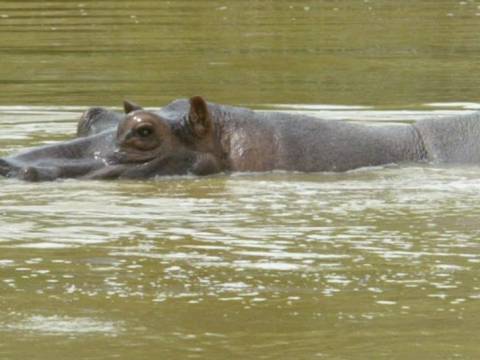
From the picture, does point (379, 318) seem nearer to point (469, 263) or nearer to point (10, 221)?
point (469, 263)

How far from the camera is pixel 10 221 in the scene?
7.46 meters

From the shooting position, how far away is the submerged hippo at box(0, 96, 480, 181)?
891 cm

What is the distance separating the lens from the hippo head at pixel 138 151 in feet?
28.9

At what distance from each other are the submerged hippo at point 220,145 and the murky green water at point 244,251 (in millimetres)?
157

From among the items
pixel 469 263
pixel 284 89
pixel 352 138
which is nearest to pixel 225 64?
pixel 284 89

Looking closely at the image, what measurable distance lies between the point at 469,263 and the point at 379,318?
1039 millimetres

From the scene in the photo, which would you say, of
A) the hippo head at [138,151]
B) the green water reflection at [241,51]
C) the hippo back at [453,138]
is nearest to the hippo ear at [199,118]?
the hippo head at [138,151]

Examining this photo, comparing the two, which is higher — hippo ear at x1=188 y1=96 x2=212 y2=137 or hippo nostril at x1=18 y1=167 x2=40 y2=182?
hippo ear at x1=188 y1=96 x2=212 y2=137

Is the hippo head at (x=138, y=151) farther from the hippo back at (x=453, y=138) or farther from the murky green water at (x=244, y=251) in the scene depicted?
the hippo back at (x=453, y=138)

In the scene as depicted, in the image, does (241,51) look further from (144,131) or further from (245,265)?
(245,265)

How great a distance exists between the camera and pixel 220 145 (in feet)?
30.2

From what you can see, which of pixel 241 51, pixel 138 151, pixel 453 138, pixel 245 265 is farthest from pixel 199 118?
Answer: pixel 241 51

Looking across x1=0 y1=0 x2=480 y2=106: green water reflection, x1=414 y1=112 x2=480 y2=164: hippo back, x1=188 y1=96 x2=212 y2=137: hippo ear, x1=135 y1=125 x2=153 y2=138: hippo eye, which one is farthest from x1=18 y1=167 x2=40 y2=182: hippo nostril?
x1=0 y1=0 x2=480 y2=106: green water reflection

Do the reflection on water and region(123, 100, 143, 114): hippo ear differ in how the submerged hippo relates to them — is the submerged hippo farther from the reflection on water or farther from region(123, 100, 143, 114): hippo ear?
the reflection on water
